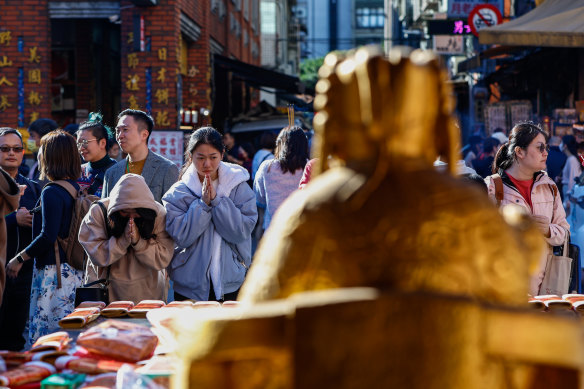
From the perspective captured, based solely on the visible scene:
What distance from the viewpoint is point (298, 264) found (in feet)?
4.74

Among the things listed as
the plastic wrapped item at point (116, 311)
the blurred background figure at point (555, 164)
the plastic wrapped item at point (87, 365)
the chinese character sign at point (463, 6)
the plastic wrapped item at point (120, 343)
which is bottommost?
the plastic wrapped item at point (116, 311)

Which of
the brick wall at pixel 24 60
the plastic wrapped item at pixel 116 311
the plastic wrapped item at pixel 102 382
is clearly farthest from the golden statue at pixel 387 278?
the brick wall at pixel 24 60

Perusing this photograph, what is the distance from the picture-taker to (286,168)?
22.8 feet

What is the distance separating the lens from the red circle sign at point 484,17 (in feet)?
58.4

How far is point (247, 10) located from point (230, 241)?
2375cm

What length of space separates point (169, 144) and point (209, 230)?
5.06 metres

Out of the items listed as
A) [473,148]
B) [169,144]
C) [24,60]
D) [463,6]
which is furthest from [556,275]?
[463,6]

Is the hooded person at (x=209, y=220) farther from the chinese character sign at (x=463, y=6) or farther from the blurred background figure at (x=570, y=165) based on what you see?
the chinese character sign at (x=463, y=6)

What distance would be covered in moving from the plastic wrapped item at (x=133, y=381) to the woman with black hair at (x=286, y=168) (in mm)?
4850

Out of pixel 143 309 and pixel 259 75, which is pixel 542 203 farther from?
pixel 259 75

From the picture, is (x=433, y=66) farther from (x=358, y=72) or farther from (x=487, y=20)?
(x=487, y=20)

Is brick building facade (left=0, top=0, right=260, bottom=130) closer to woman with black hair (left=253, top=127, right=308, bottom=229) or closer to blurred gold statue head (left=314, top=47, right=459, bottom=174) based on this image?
woman with black hair (left=253, top=127, right=308, bottom=229)

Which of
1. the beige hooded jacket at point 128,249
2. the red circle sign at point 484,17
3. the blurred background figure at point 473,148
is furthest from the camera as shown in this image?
the red circle sign at point 484,17

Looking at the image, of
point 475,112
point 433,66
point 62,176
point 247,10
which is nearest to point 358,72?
point 433,66
